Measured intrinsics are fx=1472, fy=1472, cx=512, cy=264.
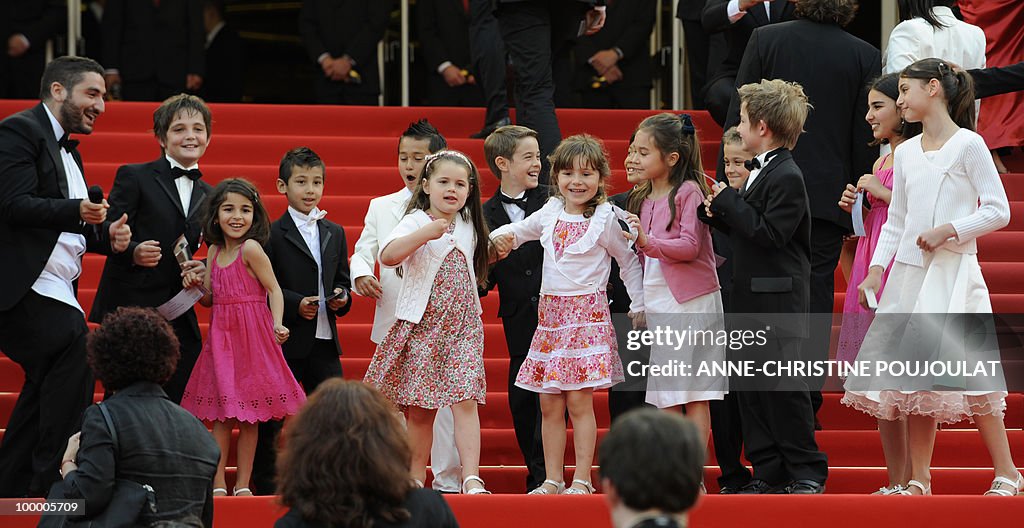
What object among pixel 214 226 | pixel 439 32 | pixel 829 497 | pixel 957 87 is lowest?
pixel 829 497

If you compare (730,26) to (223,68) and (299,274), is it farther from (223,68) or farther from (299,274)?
(223,68)

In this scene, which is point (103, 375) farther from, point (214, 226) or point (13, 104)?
point (13, 104)

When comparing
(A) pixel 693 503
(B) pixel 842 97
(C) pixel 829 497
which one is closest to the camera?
(A) pixel 693 503

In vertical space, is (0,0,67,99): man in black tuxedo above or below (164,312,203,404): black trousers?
above

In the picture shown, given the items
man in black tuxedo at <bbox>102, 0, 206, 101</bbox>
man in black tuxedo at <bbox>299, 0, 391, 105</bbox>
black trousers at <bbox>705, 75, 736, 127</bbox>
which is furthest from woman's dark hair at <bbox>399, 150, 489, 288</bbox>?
man in black tuxedo at <bbox>102, 0, 206, 101</bbox>

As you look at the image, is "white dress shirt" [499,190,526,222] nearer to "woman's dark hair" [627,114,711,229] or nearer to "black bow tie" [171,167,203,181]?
"woman's dark hair" [627,114,711,229]

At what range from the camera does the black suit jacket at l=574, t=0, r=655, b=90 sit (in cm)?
1158

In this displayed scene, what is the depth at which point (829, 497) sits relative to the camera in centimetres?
550

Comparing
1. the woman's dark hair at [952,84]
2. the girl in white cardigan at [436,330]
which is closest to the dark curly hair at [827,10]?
the woman's dark hair at [952,84]

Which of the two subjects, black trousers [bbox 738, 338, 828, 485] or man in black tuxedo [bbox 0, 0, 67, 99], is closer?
black trousers [bbox 738, 338, 828, 485]

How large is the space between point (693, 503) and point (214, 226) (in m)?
3.54

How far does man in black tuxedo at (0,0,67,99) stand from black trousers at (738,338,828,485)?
24.1 feet

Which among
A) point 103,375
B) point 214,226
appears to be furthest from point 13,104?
point 103,375

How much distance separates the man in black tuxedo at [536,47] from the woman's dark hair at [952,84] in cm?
246
